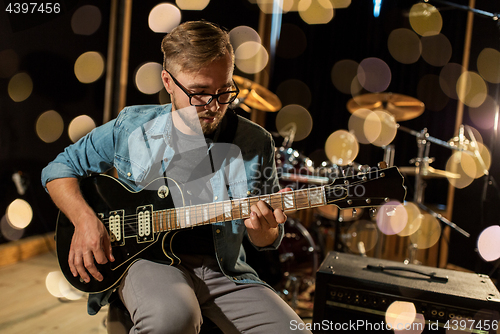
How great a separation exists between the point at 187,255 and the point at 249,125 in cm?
65

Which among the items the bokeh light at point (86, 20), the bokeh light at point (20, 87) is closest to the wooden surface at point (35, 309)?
the bokeh light at point (20, 87)

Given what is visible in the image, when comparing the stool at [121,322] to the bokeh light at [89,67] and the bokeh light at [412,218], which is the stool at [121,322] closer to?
the bokeh light at [89,67]

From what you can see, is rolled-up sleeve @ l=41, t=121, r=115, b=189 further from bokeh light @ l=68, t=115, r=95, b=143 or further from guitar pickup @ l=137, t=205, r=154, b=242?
bokeh light @ l=68, t=115, r=95, b=143

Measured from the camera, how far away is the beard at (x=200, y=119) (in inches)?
52.9

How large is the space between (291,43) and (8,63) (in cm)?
318

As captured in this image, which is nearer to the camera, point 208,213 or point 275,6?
point 208,213

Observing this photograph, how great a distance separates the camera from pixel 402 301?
1.36m

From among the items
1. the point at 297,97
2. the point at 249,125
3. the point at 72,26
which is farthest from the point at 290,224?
the point at 72,26

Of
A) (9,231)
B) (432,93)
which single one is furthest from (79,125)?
(432,93)

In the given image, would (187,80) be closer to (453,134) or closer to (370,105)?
(370,105)

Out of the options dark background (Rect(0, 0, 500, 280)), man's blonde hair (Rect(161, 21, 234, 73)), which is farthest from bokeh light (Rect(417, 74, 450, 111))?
man's blonde hair (Rect(161, 21, 234, 73))

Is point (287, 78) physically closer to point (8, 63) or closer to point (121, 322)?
point (8, 63)

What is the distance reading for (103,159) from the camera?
55.1 inches

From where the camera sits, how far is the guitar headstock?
3.53 feet
